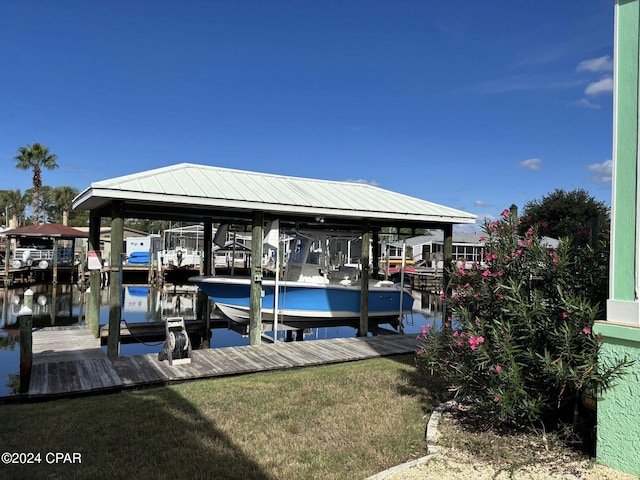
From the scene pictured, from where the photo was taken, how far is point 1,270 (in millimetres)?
30172

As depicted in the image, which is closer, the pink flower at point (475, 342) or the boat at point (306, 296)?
the pink flower at point (475, 342)

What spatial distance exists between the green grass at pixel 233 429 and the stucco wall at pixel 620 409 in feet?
5.26

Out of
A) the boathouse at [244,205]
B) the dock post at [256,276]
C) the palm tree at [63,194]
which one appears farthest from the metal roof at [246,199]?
the palm tree at [63,194]

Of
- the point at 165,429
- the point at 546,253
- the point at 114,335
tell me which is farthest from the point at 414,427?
the point at 114,335

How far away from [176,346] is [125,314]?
14.7 meters

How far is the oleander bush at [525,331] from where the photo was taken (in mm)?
4211

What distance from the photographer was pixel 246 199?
30.0 ft

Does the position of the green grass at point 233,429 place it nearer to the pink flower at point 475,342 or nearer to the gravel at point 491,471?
the gravel at point 491,471

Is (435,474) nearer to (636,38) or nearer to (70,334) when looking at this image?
(636,38)

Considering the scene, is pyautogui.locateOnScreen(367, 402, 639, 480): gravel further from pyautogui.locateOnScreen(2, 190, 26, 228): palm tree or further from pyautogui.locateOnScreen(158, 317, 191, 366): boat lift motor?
pyautogui.locateOnScreen(2, 190, 26, 228): palm tree

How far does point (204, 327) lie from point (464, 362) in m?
9.96

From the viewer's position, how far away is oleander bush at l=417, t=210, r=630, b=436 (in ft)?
13.8

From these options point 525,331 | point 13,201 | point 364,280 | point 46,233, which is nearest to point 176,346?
point 364,280

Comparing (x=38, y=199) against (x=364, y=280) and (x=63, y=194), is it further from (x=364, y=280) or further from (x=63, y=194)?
(x=364, y=280)
